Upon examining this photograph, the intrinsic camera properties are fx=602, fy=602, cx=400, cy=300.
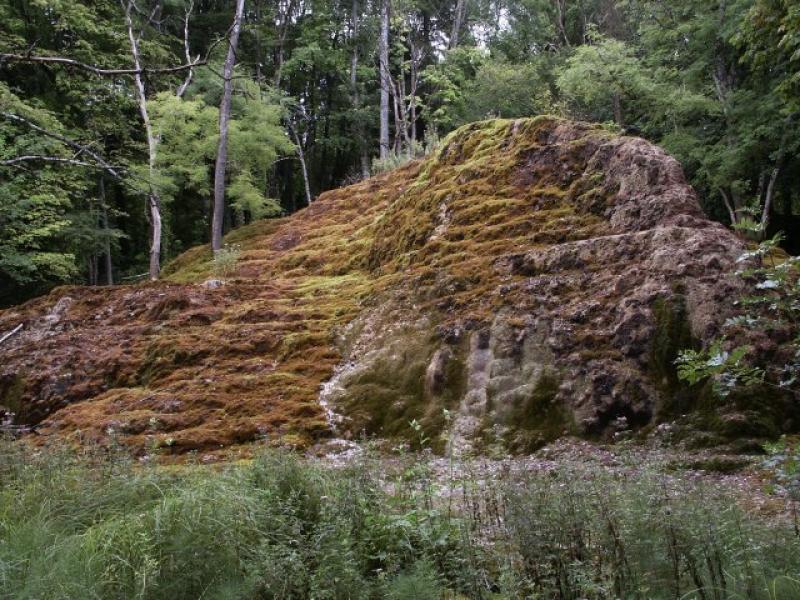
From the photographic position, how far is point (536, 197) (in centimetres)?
881

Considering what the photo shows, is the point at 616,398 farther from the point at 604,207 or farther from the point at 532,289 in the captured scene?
the point at 604,207

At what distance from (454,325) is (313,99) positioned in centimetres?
2738

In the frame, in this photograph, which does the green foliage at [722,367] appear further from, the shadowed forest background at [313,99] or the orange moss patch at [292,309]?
the orange moss patch at [292,309]

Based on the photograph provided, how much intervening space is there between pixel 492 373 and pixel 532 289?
1240 mm

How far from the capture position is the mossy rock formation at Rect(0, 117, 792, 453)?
620cm

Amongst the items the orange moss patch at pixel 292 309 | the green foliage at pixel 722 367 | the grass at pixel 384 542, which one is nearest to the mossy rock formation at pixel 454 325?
the orange moss patch at pixel 292 309

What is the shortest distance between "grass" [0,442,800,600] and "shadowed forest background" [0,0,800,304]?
5.86 feet

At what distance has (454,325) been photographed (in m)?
7.25

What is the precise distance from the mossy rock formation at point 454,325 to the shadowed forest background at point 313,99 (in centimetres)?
149

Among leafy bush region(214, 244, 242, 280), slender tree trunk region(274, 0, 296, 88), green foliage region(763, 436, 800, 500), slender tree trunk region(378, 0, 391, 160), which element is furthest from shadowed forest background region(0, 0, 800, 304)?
leafy bush region(214, 244, 242, 280)

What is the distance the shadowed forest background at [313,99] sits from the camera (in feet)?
23.5

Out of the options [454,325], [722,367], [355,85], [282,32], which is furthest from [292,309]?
[282,32]

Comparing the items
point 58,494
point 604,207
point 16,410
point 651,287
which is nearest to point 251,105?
point 16,410

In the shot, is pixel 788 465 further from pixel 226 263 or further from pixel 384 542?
pixel 226 263
